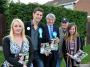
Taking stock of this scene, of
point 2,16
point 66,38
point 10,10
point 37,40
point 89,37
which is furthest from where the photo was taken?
point 89,37

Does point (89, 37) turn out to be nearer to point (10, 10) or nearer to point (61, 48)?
point (10, 10)

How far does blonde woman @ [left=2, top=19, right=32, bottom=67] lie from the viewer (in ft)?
26.8

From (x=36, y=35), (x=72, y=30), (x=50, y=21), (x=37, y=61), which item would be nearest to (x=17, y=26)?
(x=36, y=35)

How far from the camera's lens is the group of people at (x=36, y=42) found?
8.20 metres

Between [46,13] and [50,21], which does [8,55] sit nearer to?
[50,21]

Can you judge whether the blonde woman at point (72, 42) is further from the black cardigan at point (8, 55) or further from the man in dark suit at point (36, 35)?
the black cardigan at point (8, 55)

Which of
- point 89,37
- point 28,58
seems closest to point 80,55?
point 28,58

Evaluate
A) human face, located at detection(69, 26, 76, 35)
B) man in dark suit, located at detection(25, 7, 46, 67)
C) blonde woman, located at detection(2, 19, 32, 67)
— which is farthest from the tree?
blonde woman, located at detection(2, 19, 32, 67)

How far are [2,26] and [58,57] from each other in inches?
539

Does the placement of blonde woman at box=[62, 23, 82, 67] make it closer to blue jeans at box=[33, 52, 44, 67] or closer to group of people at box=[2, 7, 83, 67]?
Result: group of people at box=[2, 7, 83, 67]

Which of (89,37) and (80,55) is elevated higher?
(80,55)

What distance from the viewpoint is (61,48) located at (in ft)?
34.5

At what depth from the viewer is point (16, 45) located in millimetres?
8211

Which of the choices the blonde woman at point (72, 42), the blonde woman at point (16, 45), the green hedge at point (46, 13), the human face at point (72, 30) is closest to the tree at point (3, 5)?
the green hedge at point (46, 13)
